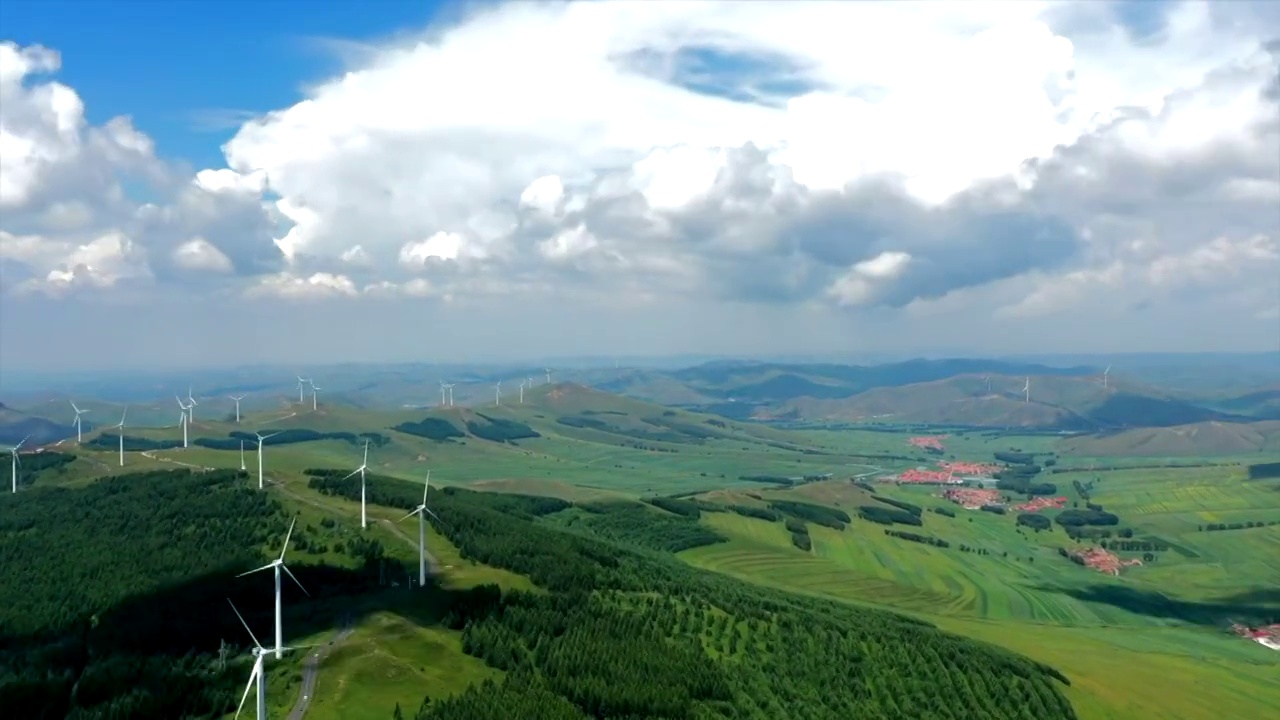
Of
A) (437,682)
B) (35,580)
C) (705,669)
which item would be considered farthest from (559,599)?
(35,580)

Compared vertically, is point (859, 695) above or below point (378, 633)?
below

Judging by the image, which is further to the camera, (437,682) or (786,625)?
(786,625)

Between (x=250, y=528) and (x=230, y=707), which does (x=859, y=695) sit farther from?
(x=250, y=528)

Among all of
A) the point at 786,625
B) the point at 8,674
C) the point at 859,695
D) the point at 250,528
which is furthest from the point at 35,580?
the point at 859,695

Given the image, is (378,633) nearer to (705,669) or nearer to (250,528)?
(705,669)

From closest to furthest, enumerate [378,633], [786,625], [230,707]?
[230,707], [378,633], [786,625]

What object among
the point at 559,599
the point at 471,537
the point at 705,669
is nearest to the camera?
the point at 705,669

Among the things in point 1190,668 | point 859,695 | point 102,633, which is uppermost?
point 102,633
